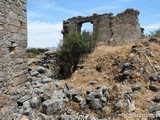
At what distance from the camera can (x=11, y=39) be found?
26.8 feet

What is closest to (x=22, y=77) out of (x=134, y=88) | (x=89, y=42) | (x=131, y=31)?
(x=134, y=88)

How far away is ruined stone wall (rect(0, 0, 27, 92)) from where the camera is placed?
765 cm

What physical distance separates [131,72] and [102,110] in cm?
258

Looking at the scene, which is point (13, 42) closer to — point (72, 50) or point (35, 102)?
point (35, 102)

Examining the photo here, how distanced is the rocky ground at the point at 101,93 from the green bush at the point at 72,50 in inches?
41.3

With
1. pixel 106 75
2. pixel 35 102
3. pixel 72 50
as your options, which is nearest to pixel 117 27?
pixel 72 50

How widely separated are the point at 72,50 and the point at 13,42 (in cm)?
437

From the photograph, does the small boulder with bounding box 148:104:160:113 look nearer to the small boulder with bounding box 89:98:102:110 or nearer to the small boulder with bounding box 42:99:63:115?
the small boulder with bounding box 89:98:102:110

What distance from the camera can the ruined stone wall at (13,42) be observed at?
7.65 metres

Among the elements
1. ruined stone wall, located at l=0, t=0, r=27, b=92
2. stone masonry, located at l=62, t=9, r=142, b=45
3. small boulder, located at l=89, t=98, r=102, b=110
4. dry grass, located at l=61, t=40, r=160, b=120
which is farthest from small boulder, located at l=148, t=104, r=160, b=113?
stone masonry, located at l=62, t=9, r=142, b=45

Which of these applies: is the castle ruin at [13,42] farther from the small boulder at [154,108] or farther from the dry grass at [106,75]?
the small boulder at [154,108]

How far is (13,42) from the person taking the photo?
8.33m

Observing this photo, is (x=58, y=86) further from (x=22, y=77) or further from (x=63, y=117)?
(x=63, y=117)

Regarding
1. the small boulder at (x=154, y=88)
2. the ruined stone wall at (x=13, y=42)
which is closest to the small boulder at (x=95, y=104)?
the small boulder at (x=154, y=88)
